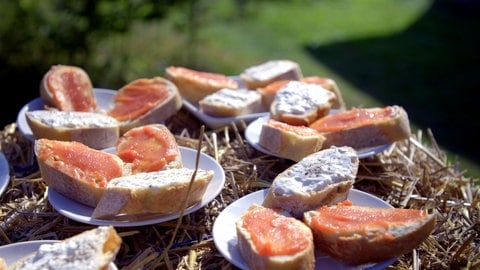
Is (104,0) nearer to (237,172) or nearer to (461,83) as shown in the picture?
(237,172)

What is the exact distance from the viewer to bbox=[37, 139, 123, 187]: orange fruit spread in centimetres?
242

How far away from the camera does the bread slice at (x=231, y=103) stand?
3.28m

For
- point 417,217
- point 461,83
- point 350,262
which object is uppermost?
point 417,217

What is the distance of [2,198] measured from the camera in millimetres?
2676

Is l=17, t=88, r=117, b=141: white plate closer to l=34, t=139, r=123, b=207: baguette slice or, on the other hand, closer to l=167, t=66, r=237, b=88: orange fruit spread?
l=167, t=66, r=237, b=88: orange fruit spread

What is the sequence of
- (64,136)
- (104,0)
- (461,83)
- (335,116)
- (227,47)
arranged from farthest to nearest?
(227,47)
(461,83)
(104,0)
(335,116)
(64,136)

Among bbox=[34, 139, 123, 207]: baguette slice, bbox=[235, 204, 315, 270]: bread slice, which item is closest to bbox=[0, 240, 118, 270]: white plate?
bbox=[34, 139, 123, 207]: baguette slice

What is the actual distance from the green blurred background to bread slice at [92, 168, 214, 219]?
12.5 ft

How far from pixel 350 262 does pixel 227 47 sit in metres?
6.08

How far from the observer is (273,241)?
2.02 meters

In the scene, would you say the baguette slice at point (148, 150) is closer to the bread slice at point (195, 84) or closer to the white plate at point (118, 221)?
the white plate at point (118, 221)

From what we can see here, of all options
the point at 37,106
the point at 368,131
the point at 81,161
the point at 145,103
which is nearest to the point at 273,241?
the point at 81,161

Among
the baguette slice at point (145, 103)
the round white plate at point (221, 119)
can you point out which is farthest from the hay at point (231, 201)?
the baguette slice at point (145, 103)

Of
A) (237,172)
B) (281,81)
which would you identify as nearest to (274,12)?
(281,81)
